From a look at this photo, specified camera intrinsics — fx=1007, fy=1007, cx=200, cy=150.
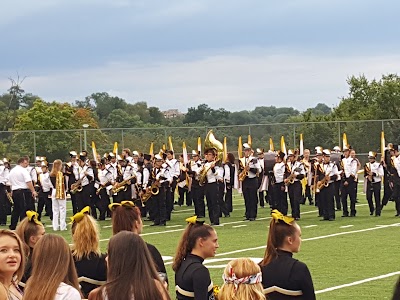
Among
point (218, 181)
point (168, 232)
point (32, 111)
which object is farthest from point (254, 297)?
point (32, 111)

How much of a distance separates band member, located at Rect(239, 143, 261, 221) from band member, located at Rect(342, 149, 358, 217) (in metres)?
2.20

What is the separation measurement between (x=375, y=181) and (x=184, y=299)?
18.9 meters

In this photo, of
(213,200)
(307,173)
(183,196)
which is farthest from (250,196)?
(183,196)

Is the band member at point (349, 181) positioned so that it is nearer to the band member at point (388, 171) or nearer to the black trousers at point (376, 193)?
the black trousers at point (376, 193)

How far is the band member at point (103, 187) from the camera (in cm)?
2716

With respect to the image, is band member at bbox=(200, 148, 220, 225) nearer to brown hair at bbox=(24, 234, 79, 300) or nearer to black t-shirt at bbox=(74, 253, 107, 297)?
black t-shirt at bbox=(74, 253, 107, 297)

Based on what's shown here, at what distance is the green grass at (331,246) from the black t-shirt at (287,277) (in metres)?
5.13

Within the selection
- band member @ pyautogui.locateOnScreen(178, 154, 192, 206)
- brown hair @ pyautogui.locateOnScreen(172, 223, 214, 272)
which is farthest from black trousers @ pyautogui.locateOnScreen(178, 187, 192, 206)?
brown hair @ pyautogui.locateOnScreen(172, 223, 214, 272)

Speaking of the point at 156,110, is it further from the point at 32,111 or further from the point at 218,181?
the point at 218,181

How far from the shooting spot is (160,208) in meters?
24.9

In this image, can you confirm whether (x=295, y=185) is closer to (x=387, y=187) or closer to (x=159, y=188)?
(x=387, y=187)

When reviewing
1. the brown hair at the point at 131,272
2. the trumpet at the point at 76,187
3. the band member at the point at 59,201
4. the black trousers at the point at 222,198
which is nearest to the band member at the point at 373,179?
the black trousers at the point at 222,198

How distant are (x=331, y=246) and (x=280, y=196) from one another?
781cm

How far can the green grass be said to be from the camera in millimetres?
13320
